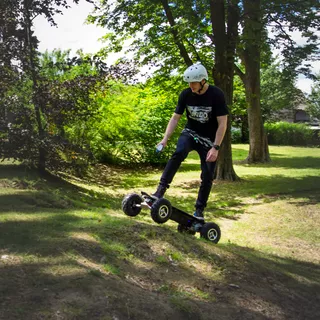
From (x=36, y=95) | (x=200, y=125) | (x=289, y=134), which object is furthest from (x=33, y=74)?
(x=289, y=134)

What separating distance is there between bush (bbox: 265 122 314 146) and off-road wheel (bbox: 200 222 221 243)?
4375cm

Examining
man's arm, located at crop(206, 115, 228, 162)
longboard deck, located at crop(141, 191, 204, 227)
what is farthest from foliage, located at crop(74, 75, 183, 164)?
man's arm, located at crop(206, 115, 228, 162)

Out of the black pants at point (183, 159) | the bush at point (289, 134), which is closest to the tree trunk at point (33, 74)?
the black pants at point (183, 159)

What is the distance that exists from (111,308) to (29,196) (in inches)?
180

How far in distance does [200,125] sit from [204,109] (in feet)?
0.89

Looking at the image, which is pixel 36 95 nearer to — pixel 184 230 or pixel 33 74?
pixel 33 74

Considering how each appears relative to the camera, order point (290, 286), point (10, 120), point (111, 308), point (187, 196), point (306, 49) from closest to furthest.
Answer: point (111, 308)
point (290, 286)
point (10, 120)
point (187, 196)
point (306, 49)

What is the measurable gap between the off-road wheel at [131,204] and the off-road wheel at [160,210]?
1.24 feet

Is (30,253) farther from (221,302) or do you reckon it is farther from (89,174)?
(89,174)

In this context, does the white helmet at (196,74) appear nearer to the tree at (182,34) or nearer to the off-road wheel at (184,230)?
the off-road wheel at (184,230)

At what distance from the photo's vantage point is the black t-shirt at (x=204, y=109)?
6.51m

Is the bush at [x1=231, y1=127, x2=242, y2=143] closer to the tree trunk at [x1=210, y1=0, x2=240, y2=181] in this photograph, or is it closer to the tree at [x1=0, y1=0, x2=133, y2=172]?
the tree trunk at [x1=210, y1=0, x2=240, y2=181]

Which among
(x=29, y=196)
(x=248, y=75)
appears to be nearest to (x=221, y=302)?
(x=29, y=196)

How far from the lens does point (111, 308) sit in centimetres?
373
